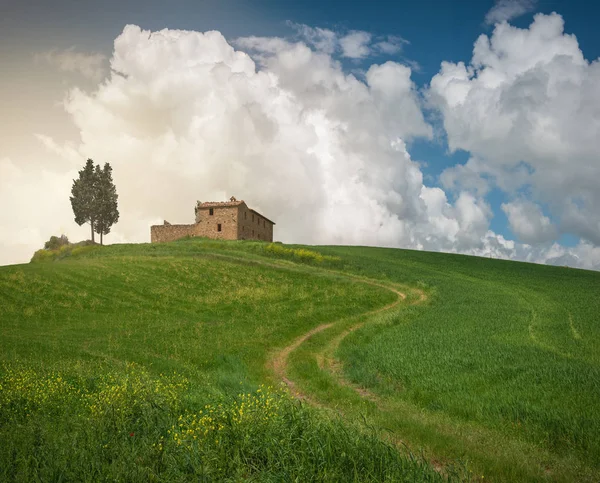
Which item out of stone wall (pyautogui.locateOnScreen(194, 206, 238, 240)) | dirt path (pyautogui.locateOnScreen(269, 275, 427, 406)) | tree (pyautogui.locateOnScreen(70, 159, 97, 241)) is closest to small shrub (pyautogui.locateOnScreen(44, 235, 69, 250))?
tree (pyautogui.locateOnScreen(70, 159, 97, 241))

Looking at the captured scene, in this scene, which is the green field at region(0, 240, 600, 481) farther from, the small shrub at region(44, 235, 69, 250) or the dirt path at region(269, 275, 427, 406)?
the small shrub at region(44, 235, 69, 250)

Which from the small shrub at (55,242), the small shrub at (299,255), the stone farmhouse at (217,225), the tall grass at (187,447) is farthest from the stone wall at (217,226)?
the tall grass at (187,447)

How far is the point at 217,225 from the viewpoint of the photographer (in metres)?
74.8

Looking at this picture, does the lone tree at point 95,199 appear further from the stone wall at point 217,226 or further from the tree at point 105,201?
the stone wall at point 217,226

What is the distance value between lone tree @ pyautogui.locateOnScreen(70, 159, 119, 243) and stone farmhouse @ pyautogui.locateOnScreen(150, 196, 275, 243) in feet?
35.0

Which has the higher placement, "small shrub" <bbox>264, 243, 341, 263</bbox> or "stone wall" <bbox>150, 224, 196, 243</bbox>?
"stone wall" <bbox>150, 224, 196, 243</bbox>

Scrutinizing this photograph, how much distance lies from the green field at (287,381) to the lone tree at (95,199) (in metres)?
48.1

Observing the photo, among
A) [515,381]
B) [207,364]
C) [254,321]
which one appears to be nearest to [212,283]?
[254,321]

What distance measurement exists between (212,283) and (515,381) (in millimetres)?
29512

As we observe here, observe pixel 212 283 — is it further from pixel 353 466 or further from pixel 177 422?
pixel 353 466

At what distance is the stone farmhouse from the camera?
73688mm

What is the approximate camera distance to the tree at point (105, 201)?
81188 mm

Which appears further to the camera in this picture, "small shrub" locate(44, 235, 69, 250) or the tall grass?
"small shrub" locate(44, 235, 69, 250)

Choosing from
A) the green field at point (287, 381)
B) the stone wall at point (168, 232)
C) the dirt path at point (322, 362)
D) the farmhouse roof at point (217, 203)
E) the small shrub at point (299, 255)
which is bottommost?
the dirt path at point (322, 362)
